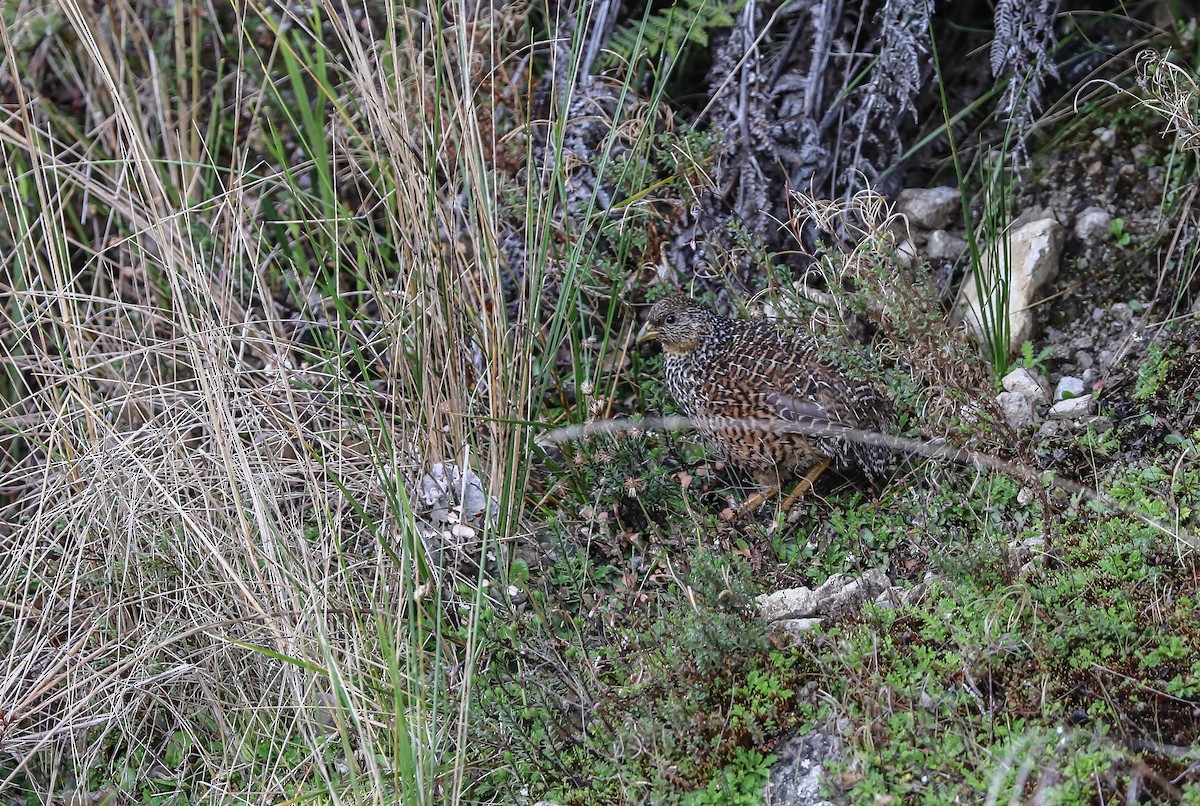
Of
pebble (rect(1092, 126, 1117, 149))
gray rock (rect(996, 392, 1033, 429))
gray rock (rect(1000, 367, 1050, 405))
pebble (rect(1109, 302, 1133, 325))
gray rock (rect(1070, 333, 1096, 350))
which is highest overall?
pebble (rect(1092, 126, 1117, 149))

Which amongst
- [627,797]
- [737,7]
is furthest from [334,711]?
[737,7]

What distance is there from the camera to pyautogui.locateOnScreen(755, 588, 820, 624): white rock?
11.0 feet

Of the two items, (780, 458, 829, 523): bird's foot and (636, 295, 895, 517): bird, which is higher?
(636, 295, 895, 517): bird

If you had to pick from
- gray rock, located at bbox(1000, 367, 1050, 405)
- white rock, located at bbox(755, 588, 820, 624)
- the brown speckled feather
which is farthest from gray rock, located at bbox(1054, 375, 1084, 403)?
white rock, located at bbox(755, 588, 820, 624)

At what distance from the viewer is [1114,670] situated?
9.26ft

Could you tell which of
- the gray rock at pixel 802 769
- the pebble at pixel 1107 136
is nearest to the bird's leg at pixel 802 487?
the gray rock at pixel 802 769

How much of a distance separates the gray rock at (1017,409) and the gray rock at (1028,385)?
0.03 metres

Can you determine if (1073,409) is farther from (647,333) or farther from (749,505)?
(647,333)

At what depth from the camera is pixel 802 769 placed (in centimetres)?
288

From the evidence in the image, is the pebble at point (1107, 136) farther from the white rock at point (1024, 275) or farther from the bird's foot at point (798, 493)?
the bird's foot at point (798, 493)

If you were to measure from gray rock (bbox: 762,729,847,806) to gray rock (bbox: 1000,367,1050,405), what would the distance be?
62.1 inches

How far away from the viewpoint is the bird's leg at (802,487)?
395cm

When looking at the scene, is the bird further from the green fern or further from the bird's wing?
the green fern

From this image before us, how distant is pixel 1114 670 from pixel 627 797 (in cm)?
115
